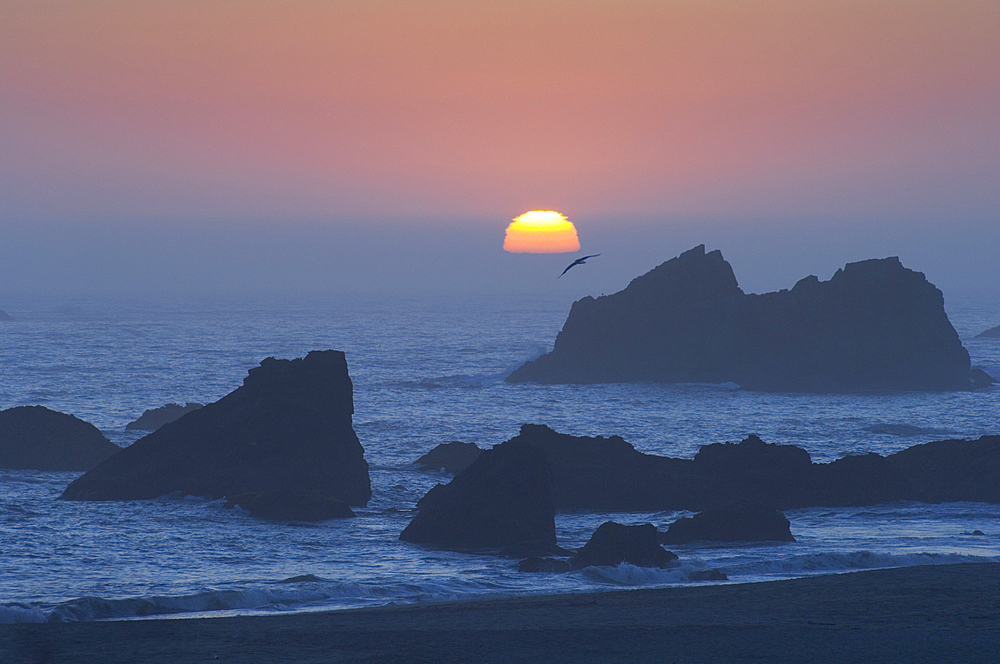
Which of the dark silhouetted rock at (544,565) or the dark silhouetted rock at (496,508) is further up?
the dark silhouetted rock at (496,508)

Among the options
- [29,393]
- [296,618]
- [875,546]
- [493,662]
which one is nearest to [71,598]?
[296,618]

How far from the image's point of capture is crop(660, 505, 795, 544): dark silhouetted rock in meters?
29.3

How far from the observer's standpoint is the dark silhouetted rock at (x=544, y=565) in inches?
995

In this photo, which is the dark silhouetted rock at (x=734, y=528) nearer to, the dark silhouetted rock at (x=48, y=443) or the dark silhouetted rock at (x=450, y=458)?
the dark silhouetted rock at (x=450, y=458)

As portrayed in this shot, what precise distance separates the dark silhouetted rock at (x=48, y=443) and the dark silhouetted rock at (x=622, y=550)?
2503 cm

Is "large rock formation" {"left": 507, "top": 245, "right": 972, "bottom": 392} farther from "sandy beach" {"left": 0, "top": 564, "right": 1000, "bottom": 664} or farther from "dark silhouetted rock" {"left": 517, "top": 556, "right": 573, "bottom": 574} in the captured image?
"sandy beach" {"left": 0, "top": 564, "right": 1000, "bottom": 664}

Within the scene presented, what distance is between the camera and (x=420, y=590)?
920 inches

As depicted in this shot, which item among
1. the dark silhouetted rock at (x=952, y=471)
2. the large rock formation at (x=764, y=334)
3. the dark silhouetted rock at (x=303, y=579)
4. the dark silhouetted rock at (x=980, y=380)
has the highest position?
the large rock formation at (x=764, y=334)

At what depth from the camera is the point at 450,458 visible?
4478 centimetres

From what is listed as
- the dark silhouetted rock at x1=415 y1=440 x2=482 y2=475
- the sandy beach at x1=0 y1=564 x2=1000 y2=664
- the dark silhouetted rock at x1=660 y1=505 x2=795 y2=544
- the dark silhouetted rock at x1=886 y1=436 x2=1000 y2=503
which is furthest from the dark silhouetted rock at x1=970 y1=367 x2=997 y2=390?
the sandy beach at x1=0 y1=564 x2=1000 y2=664

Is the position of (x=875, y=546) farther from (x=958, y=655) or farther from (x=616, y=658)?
(x=616, y=658)

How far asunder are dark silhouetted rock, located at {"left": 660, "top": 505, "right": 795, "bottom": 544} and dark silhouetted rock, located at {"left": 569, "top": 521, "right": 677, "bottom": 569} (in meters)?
3.65

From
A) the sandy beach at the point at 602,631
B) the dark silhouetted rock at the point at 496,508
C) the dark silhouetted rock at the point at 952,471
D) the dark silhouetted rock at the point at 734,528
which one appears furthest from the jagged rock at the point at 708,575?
the dark silhouetted rock at the point at 952,471

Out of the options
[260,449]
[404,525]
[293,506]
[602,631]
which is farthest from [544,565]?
[260,449]
